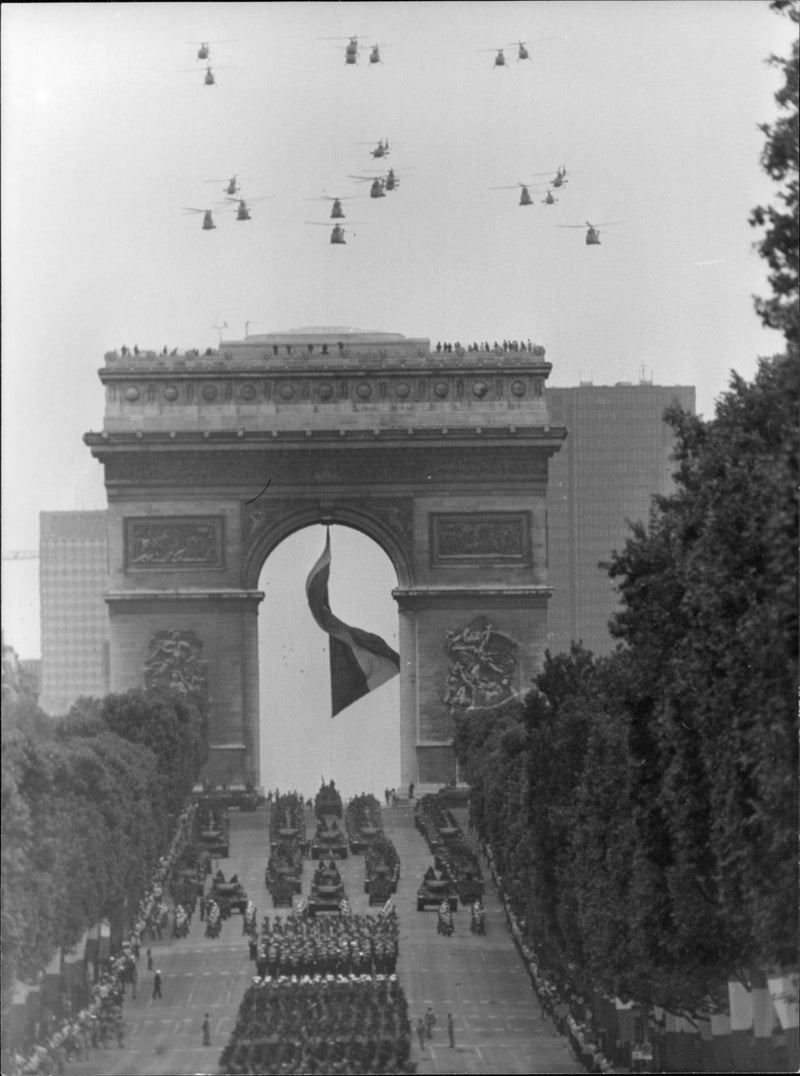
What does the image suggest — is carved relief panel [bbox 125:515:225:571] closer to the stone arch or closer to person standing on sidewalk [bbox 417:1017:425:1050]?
the stone arch

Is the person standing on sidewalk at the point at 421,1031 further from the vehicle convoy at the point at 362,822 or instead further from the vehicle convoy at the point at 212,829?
the vehicle convoy at the point at 362,822

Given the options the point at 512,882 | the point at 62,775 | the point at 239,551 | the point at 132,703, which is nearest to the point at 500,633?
the point at 239,551

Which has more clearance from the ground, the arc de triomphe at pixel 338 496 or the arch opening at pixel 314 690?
the arc de triomphe at pixel 338 496

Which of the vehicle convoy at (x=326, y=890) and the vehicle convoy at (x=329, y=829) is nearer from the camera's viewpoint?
the vehicle convoy at (x=326, y=890)

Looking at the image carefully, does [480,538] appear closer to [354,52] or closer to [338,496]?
[338,496]

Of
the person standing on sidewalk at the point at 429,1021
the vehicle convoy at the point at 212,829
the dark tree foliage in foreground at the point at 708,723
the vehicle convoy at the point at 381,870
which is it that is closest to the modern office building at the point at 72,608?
the vehicle convoy at the point at 212,829

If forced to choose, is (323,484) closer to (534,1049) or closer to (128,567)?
(128,567)
